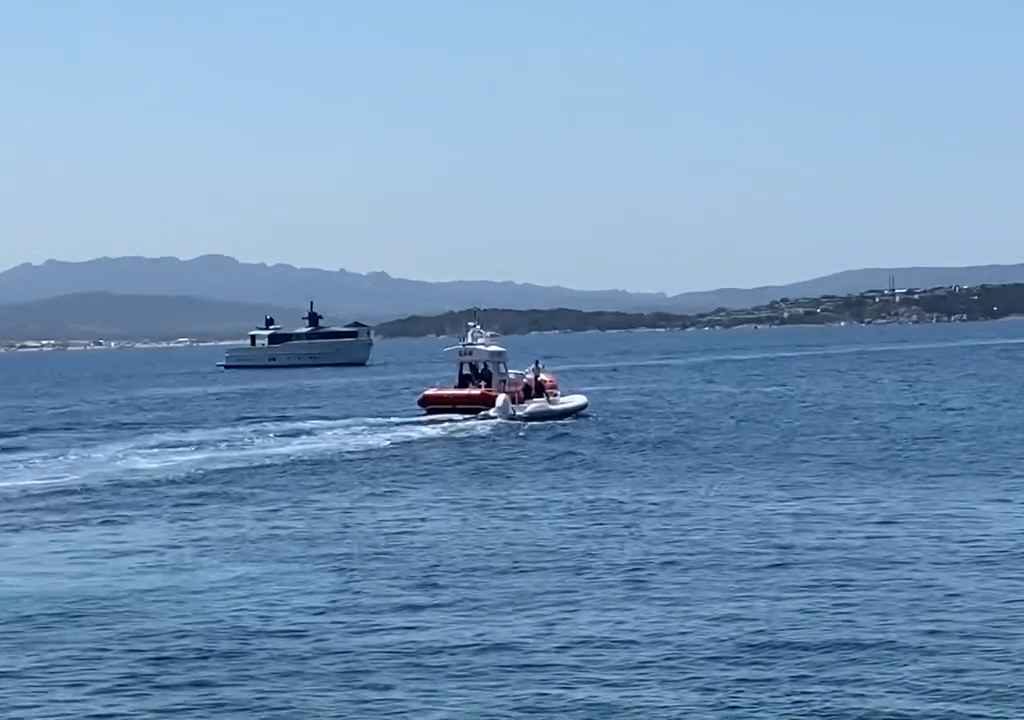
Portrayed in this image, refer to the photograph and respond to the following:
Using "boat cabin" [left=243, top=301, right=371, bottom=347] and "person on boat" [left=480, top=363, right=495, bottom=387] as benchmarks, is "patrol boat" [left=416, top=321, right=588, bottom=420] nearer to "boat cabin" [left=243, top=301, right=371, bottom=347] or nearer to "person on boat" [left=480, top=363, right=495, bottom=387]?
"person on boat" [left=480, top=363, right=495, bottom=387]

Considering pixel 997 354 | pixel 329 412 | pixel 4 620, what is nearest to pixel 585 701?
pixel 4 620

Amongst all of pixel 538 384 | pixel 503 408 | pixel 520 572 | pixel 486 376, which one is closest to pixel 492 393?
pixel 503 408

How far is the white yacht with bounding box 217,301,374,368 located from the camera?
180 metres

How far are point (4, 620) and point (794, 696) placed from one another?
47.5ft

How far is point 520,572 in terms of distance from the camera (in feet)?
122

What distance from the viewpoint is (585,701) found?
87.3ft

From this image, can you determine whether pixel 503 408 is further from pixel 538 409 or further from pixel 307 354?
pixel 307 354

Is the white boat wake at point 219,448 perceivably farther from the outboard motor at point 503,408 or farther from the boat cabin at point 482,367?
the boat cabin at point 482,367

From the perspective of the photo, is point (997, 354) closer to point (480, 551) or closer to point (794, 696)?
point (480, 551)

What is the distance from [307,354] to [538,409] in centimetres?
9973

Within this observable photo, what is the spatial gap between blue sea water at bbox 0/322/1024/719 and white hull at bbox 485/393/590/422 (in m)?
4.09

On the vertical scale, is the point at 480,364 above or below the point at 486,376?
above

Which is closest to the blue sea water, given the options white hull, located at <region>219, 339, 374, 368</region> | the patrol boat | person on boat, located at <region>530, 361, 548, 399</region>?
the patrol boat

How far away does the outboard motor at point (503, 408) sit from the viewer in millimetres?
80375
